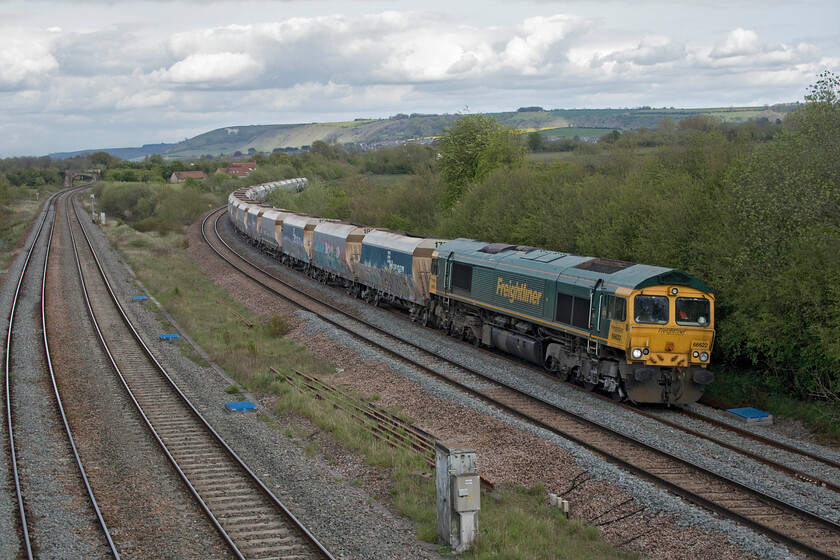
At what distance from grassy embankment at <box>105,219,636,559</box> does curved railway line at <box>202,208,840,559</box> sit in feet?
7.40

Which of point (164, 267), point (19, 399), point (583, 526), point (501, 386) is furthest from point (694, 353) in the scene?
point (164, 267)

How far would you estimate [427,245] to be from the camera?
29859 mm

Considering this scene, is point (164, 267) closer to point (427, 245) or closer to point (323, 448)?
point (427, 245)

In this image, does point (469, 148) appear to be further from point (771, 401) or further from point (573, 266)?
point (771, 401)

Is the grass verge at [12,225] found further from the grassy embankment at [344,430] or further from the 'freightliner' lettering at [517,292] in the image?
the 'freightliner' lettering at [517,292]

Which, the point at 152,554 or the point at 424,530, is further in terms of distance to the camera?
the point at 424,530

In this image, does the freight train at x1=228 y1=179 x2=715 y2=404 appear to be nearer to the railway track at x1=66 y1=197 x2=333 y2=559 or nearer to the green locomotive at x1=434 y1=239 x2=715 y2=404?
the green locomotive at x1=434 y1=239 x2=715 y2=404

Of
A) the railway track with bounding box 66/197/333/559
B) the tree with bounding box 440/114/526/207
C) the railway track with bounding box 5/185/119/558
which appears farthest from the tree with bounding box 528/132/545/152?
→ the railway track with bounding box 5/185/119/558

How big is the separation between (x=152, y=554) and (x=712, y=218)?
1823 centimetres

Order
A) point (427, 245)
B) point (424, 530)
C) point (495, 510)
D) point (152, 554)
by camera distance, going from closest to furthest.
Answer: point (152, 554) → point (424, 530) → point (495, 510) → point (427, 245)

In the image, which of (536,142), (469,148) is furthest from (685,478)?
(536,142)

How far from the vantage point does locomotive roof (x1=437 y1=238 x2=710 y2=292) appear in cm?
1845

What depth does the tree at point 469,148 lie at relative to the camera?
50906 millimetres

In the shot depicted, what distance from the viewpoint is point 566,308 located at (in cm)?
2053
